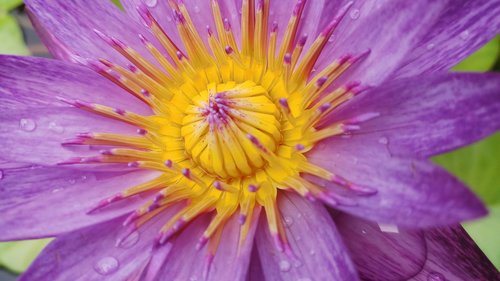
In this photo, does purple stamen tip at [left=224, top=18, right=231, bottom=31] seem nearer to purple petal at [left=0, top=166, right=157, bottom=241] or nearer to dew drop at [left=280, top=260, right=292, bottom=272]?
purple petal at [left=0, top=166, right=157, bottom=241]

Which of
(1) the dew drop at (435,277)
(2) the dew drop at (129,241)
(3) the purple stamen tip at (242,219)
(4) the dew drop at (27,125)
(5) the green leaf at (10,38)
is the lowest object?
(2) the dew drop at (129,241)

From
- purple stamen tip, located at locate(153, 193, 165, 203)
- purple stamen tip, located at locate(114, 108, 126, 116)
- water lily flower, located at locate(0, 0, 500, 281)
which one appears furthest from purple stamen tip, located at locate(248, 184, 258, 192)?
purple stamen tip, located at locate(114, 108, 126, 116)

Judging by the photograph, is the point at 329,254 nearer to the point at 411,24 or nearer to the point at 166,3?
the point at 411,24

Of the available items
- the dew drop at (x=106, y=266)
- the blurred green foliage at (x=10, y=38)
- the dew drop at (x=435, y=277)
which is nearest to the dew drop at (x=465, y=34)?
the dew drop at (x=435, y=277)

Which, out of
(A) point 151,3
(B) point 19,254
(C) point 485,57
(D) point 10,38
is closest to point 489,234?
(C) point 485,57

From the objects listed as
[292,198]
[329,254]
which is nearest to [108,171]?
[292,198]

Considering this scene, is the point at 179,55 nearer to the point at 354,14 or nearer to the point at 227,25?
the point at 227,25

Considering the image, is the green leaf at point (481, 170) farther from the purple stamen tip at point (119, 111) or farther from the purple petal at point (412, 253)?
the purple stamen tip at point (119, 111)

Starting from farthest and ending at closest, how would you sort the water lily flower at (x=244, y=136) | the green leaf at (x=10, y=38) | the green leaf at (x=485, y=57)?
the green leaf at (x=10, y=38)
the green leaf at (x=485, y=57)
the water lily flower at (x=244, y=136)
